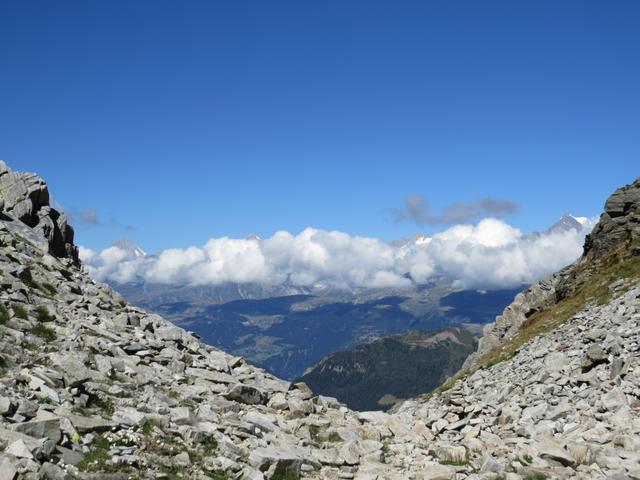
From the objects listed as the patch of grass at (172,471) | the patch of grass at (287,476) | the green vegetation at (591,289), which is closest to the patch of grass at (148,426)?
the patch of grass at (172,471)

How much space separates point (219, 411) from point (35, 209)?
105ft

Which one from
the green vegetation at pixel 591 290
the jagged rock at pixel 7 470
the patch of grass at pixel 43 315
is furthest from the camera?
the green vegetation at pixel 591 290

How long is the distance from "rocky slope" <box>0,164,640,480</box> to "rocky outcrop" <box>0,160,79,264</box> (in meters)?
1.43

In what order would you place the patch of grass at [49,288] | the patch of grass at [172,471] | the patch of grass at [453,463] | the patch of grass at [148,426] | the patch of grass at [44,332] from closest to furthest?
the patch of grass at [172,471] < the patch of grass at [148,426] < the patch of grass at [453,463] < the patch of grass at [44,332] < the patch of grass at [49,288]

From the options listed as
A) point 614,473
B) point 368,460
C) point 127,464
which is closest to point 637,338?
point 614,473

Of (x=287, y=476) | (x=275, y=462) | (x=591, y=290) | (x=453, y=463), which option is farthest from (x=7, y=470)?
(x=591, y=290)

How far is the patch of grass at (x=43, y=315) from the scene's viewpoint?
26812 mm

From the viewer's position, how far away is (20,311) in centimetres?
2597

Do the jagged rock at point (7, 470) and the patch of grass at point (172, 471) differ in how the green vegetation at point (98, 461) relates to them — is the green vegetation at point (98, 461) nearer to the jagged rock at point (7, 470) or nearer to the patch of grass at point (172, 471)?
the patch of grass at point (172, 471)

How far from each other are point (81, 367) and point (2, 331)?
4339 mm

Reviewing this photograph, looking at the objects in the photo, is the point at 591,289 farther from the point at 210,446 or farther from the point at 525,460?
the point at 210,446

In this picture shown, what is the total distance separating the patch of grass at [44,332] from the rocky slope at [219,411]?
11 centimetres

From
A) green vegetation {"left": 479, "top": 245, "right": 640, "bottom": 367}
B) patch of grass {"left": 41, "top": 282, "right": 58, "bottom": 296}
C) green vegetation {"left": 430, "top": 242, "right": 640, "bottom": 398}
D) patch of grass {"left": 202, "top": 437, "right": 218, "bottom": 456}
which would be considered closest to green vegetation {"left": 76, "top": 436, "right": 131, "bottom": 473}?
patch of grass {"left": 202, "top": 437, "right": 218, "bottom": 456}

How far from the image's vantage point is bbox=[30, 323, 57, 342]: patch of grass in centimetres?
2472
